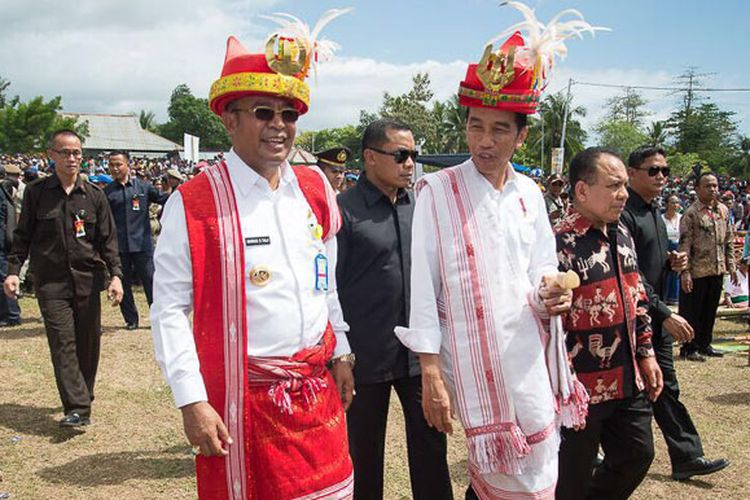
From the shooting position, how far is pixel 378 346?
11.1 feet

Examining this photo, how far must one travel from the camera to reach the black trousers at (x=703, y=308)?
7887 millimetres

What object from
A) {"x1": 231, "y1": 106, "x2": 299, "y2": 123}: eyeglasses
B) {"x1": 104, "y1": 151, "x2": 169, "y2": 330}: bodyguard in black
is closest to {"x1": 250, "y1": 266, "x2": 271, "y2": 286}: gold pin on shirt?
{"x1": 231, "y1": 106, "x2": 299, "y2": 123}: eyeglasses

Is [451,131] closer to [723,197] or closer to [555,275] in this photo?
[723,197]

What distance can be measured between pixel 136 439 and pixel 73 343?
→ 0.90 meters

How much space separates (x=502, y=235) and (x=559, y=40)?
2.55 feet

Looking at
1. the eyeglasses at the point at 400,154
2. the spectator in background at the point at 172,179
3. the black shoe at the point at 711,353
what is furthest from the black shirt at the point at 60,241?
the black shoe at the point at 711,353

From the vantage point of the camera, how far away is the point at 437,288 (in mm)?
2527

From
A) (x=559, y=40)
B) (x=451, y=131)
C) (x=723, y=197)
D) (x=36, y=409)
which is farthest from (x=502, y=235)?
(x=451, y=131)

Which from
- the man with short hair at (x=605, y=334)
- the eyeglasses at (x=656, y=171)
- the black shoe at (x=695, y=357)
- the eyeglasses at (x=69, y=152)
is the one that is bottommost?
the black shoe at (x=695, y=357)

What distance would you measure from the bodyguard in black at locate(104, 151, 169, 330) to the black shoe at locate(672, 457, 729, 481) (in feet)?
21.1

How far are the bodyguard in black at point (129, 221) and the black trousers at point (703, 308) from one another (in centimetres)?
681

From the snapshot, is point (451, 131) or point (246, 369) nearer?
point (246, 369)

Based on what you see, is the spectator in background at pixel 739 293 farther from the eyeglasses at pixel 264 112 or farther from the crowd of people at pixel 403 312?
the eyeglasses at pixel 264 112

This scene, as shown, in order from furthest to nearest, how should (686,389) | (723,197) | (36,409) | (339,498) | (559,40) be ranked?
(723,197) → (686,389) → (36,409) → (559,40) → (339,498)
